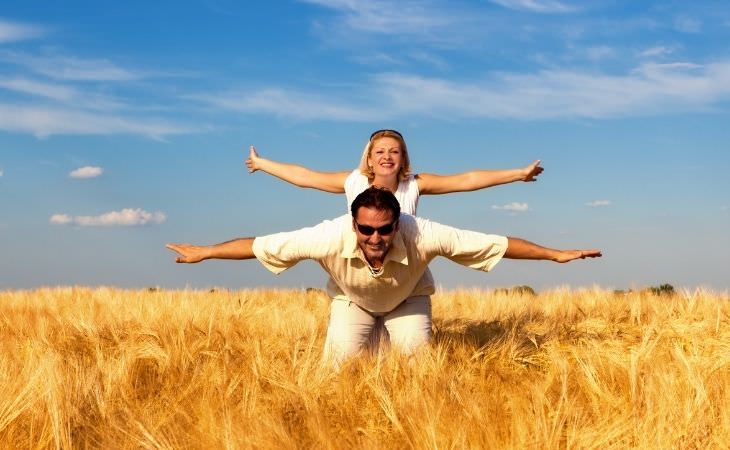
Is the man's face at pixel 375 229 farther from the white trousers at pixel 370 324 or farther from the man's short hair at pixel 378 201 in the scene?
the white trousers at pixel 370 324

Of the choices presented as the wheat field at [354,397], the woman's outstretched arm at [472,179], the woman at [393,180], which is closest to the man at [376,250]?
the woman at [393,180]

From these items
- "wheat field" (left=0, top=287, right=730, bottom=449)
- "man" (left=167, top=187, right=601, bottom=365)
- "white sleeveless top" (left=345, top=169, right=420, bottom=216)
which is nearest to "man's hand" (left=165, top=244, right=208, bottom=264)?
"man" (left=167, top=187, right=601, bottom=365)

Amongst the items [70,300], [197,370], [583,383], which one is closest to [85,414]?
[197,370]

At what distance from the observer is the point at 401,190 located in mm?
5578

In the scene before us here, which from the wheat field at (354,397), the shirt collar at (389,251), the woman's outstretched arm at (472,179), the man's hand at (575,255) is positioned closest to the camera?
the wheat field at (354,397)

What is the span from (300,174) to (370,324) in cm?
160

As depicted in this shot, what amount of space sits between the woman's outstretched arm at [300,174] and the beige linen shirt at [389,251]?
4.55ft

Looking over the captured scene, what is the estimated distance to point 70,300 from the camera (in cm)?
976

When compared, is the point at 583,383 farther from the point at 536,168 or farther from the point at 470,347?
the point at 536,168

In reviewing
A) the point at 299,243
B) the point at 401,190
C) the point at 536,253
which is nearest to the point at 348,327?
the point at 299,243

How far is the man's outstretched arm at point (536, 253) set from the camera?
466 centimetres

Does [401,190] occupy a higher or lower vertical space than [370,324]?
higher

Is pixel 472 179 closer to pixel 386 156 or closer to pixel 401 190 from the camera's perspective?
pixel 401 190

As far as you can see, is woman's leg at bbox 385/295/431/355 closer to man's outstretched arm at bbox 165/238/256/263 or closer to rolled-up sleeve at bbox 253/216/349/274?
rolled-up sleeve at bbox 253/216/349/274
